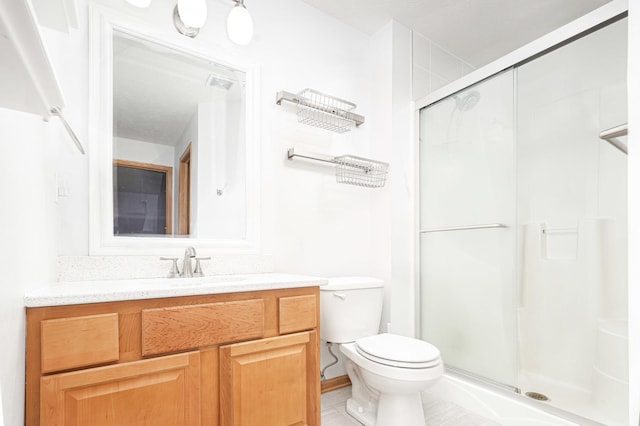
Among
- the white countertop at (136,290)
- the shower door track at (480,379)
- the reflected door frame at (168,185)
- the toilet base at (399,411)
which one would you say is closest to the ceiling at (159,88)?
the reflected door frame at (168,185)

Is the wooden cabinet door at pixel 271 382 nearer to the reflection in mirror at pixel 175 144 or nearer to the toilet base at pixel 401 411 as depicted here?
the toilet base at pixel 401 411

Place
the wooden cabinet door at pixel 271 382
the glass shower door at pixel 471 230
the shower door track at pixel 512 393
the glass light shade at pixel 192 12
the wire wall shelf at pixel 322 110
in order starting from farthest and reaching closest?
the wire wall shelf at pixel 322 110
the glass shower door at pixel 471 230
the shower door track at pixel 512 393
the glass light shade at pixel 192 12
the wooden cabinet door at pixel 271 382

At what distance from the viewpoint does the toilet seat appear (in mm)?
1475

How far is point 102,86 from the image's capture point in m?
1.54

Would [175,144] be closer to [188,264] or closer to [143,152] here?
[143,152]

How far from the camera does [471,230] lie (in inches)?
80.5

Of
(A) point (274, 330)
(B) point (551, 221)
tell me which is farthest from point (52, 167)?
(B) point (551, 221)

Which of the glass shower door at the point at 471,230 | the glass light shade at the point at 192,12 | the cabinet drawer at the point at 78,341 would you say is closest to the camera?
the cabinet drawer at the point at 78,341

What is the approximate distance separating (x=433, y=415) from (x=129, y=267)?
1709mm

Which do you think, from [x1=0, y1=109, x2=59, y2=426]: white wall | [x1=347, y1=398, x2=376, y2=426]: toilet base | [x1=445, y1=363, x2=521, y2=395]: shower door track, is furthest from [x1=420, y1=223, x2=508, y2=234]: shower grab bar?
[x1=0, y1=109, x2=59, y2=426]: white wall

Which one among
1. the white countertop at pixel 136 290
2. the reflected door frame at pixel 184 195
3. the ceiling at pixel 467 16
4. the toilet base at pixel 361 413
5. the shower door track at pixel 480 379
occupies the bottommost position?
the toilet base at pixel 361 413

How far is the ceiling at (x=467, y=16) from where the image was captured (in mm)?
2152

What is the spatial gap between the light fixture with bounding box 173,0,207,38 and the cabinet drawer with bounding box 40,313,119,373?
1176 mm

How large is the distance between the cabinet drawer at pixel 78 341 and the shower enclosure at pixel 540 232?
183 cm
